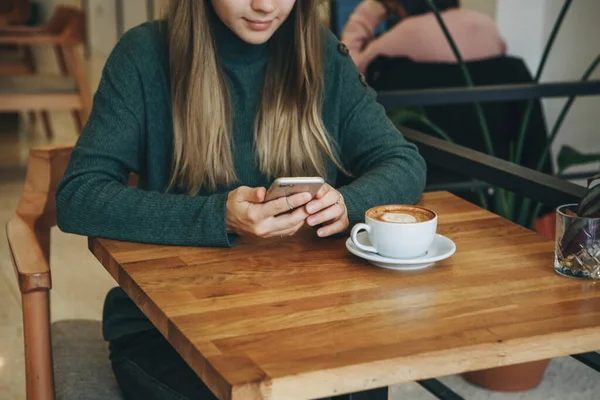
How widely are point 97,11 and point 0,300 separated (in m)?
5.57

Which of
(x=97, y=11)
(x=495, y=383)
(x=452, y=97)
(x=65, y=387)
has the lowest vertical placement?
(x=97, y=11)

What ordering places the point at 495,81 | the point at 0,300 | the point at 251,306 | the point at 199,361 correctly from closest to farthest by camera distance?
the point at 199,361 < the point at 251,306 < the point at 0,300 < the point at 495,81

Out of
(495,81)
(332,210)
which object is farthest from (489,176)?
(495,81)

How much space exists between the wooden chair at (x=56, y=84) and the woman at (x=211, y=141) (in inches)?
110

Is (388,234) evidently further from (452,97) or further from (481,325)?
→ (452,97)

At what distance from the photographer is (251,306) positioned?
2.87ft

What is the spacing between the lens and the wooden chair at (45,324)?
3.69ft

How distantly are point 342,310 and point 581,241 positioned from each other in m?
0.31

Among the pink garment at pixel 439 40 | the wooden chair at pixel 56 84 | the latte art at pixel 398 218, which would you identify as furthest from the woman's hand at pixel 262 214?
the wooden chair at pixel 56 84

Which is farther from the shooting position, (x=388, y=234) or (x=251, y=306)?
(x=388, y=234)

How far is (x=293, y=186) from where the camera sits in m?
1.04

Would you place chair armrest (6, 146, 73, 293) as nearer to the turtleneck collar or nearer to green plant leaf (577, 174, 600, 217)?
the turtleneck collar

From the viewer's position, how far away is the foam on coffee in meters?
1.04

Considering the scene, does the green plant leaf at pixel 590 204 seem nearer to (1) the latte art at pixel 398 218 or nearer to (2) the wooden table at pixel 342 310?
(2) the wooden table at pixel 342 310
